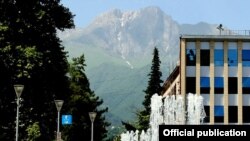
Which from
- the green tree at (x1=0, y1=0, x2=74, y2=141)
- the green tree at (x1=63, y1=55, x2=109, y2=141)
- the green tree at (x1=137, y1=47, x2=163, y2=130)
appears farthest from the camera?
the green tree at (x1=137, y1=47, x2=163, y2=130)

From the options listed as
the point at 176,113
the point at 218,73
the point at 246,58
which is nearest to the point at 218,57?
the point at 218,73

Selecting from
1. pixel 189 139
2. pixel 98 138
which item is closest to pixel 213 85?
pixel 98 138

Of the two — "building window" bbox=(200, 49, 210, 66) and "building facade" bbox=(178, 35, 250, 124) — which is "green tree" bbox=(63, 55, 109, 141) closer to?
"building facade" bbox=(178, 35, 250, 124)

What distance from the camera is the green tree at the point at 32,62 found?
35.9 meters

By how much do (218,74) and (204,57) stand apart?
2670mm

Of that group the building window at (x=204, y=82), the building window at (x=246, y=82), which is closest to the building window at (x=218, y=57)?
the building window at (x=204, y=82)

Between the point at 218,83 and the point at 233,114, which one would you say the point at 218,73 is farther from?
the point at 233,114

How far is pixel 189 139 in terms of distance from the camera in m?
11.1

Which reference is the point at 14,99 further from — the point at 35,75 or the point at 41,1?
the point at 41,1

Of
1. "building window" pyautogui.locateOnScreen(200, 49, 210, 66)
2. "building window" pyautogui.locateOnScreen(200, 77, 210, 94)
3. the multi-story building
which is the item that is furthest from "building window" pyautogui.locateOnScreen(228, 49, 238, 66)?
"building window" pyautogui.locateOnScreen(200, 77, 210, 94)

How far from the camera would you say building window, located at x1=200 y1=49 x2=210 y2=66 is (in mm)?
77125

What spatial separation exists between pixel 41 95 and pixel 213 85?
1649 inches

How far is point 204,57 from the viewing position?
7719 centimetres

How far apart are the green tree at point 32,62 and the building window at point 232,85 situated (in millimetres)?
39313
